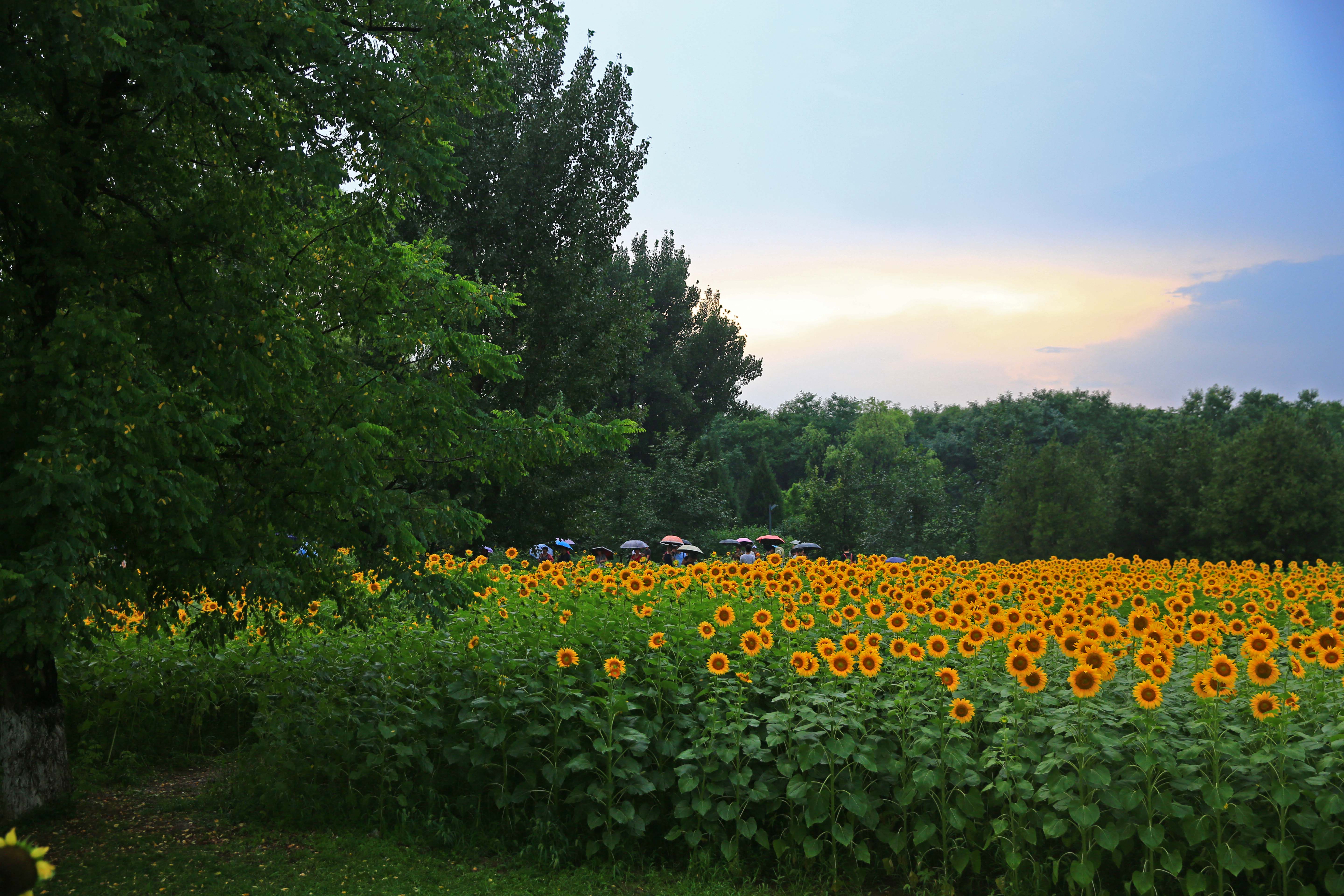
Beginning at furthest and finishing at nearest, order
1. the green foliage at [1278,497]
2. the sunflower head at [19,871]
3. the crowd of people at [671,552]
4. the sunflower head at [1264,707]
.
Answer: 1. the green foliage at [1278,497]
2. the crowd of people at [671,552]
3. the sunflower head at [1264,707]
4. the sunflower head at [19,871]

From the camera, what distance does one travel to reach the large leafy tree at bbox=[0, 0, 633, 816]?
180 inches

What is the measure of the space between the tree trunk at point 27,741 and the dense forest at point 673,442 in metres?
3.39

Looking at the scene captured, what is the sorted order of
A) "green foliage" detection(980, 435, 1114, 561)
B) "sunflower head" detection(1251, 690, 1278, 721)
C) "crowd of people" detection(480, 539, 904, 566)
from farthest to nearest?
"green foliage" detection(980, 435, 1114, 561) < "crowd of people" detection(480, 539, 904, 566) < "sunflower head" detection(1251, 690, 1278, 721)

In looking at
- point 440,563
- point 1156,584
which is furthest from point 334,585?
point 1156,584

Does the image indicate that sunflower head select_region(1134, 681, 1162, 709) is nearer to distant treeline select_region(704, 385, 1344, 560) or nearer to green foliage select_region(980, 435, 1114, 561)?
distant treeline select_region(704, 385, 1344, 560)

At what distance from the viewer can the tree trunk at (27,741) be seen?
6.00 m

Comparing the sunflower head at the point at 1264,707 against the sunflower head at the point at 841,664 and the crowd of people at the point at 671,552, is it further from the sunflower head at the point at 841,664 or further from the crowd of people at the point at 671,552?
the crowd of people at the point at 671,552

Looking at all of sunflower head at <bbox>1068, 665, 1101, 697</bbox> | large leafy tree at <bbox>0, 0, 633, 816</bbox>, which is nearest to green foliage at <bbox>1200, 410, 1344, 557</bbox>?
sunflower head at <bbox>1068, 665, 1101, 697</bbox>

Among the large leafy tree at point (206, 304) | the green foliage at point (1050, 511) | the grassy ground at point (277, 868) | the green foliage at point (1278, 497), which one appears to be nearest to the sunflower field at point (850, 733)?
the grassy ground at point (277, 868)

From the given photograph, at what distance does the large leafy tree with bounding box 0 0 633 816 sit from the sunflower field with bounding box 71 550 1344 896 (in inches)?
37.4

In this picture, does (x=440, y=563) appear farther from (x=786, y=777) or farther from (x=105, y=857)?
(x=786, y=777)

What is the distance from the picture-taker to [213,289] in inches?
211

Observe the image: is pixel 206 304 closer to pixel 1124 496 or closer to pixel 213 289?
pixel 213 289

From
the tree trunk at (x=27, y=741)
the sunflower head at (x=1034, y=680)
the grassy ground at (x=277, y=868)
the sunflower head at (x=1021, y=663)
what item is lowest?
the grassy ground at (x=277, y=868)
